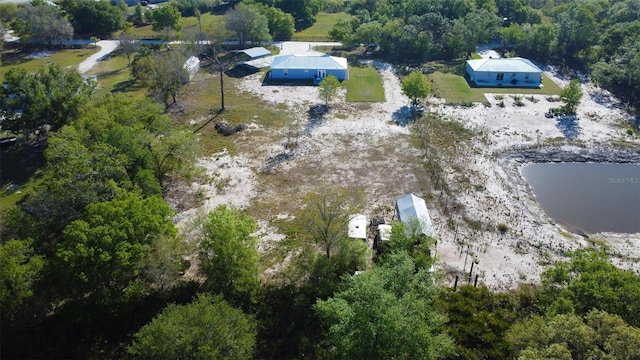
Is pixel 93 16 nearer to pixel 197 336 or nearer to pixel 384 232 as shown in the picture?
pixel 384 232

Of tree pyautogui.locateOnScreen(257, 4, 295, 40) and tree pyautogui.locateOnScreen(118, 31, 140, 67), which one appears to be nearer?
tree pyautogui.locateOnScreen(118, 31, 140, 67)

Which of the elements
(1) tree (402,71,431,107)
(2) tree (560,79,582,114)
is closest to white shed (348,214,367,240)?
(1) tree (402,71,431,107)

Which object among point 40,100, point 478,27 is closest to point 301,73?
point 478,27

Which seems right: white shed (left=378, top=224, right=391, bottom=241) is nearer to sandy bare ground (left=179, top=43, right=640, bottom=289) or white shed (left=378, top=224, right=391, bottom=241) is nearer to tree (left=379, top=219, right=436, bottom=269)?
tree (left=379, top=219, right=436, bottom=269)

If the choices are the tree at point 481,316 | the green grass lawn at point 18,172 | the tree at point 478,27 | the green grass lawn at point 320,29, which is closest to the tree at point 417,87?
the tree at point 478,27

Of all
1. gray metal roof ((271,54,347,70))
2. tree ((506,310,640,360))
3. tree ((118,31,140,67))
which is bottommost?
tree ((506,310,640,360))

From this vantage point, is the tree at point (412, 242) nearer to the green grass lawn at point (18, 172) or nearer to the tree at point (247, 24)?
the green grass lawn at point (18, 172)

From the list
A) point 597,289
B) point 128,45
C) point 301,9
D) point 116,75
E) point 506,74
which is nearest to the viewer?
point 597,289
